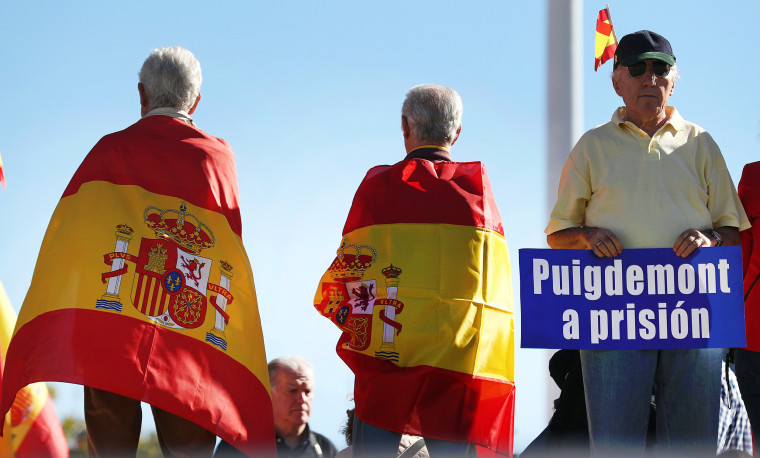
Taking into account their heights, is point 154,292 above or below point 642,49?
below

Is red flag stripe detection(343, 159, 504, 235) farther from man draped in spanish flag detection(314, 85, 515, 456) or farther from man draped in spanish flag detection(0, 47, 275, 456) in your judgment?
man draped in spanish flag detection(0, 47, 275, 456)

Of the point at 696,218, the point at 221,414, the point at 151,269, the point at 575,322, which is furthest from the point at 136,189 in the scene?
the point at 696,218

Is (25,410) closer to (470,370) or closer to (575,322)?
(470,370)

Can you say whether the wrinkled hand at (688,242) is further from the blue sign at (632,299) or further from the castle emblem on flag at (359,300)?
the castle emblem on flag at (359,300)

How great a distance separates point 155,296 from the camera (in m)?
3.78

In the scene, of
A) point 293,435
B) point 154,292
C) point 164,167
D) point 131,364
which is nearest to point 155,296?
point 154,292

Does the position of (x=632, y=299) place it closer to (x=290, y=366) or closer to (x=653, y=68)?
(x=653, y=68)

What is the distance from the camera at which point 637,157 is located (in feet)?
13.0

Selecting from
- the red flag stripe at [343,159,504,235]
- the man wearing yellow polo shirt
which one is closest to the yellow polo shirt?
the man wearing yellow polo shirt

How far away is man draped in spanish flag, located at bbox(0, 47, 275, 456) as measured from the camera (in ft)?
11.9

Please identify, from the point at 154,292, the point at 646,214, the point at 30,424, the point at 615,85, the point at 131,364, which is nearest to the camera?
the point at 131,364

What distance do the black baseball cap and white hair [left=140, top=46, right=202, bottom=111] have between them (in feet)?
5.58

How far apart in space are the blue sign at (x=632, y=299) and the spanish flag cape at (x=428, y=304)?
0.26m

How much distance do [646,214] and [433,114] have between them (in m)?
1.00
